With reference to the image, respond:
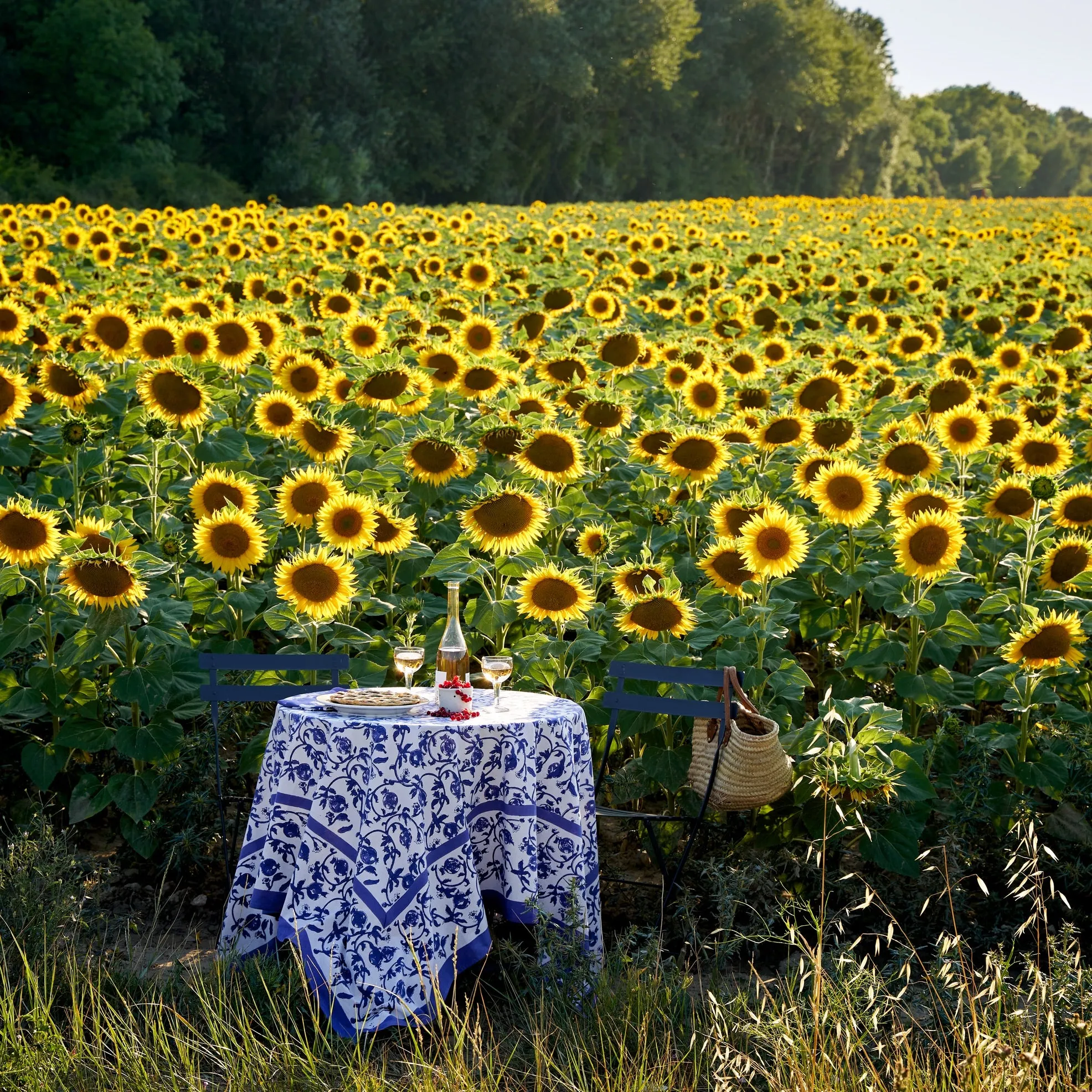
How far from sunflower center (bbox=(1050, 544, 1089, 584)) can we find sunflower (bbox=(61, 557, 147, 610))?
3476 mm

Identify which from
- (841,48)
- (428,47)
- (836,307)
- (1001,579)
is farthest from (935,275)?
(841,48)

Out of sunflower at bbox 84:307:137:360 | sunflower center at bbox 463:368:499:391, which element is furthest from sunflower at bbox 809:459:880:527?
sunflower at bbox 84:307:137:360

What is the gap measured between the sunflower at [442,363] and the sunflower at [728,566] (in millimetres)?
2734

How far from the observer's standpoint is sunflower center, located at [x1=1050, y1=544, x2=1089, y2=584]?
5395 mm

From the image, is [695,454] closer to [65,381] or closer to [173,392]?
[173,392]

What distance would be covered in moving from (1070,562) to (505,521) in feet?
7.28

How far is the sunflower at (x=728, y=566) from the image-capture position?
541cm

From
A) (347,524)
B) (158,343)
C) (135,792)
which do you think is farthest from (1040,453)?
(158,343)

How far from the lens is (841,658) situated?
6.13m

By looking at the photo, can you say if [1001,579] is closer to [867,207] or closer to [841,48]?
[867,207]

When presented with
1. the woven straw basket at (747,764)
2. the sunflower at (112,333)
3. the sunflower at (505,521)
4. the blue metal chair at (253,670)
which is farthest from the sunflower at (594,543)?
the sunflower at (112,333)

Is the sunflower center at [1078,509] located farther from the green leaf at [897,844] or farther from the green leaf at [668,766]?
the green leaf at [668,766]

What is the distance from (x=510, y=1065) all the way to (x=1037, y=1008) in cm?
142

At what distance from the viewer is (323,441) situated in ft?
20.8
